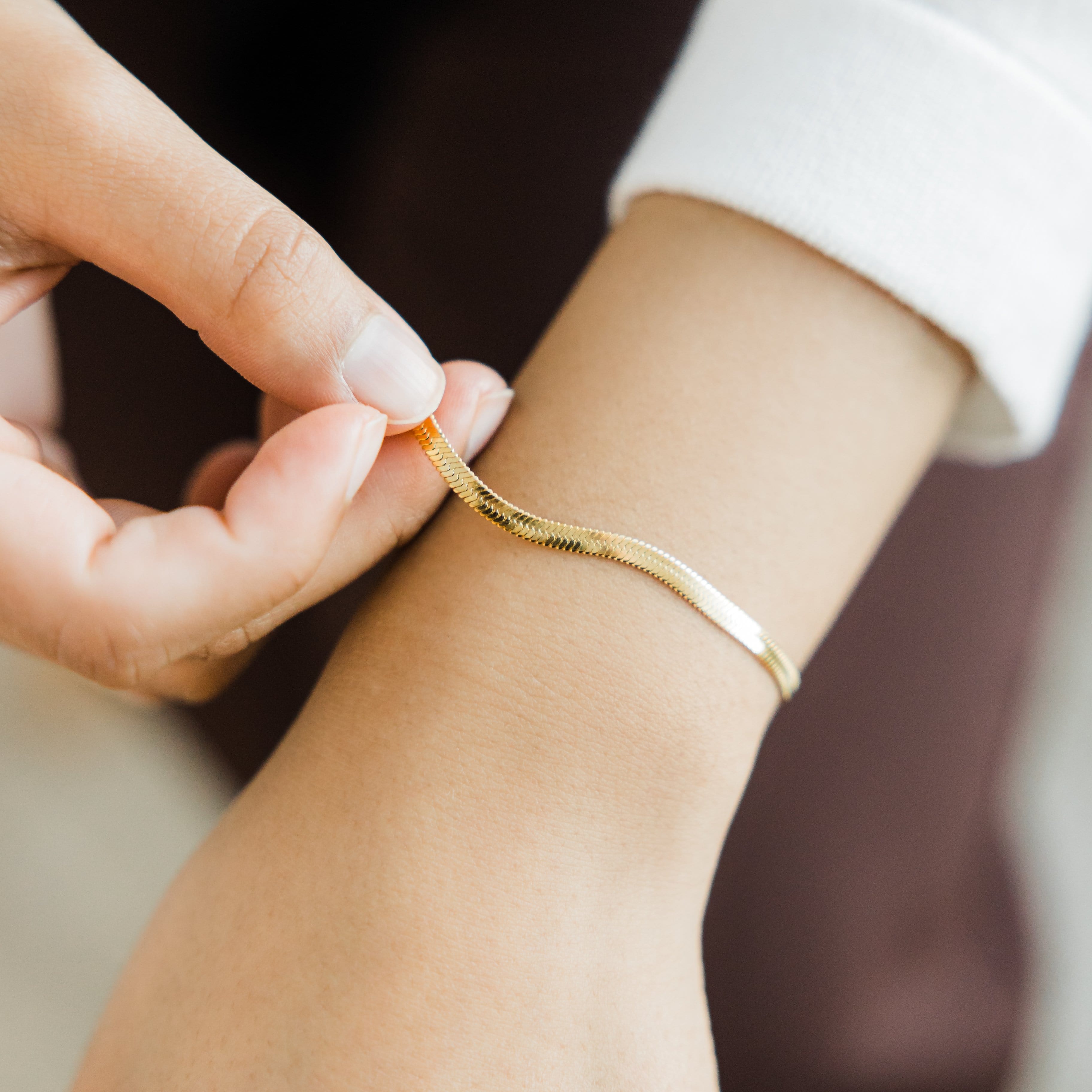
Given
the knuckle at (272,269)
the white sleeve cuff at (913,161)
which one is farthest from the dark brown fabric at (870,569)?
the knuckle at (272,269)

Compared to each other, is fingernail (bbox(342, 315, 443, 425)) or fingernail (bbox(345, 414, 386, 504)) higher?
fingernail (bbox(342, 315, 443, 425))

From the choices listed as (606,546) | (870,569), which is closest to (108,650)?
(606,546)

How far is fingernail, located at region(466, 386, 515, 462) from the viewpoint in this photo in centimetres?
58

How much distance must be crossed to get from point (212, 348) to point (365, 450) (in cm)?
14

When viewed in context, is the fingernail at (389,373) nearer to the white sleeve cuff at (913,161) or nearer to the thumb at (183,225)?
the thumb at (183,225)

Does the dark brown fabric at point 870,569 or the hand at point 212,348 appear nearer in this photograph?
the hand at point 212,348

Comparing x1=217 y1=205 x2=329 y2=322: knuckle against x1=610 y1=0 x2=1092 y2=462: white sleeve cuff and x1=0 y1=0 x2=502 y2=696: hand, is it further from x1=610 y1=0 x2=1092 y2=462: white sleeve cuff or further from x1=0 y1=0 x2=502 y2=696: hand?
x1=610 y1=0 x2=1092 y2=462: white sleeve cuff

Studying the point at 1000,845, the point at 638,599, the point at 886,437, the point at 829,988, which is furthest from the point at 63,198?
the point at 1000,845

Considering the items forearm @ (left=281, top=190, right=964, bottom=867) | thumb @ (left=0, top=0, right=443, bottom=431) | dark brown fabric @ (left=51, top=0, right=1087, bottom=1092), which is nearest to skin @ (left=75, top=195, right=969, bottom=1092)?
forearm @ (left=281, top=190, right=964, bottom=867)

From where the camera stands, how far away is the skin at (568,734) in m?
0.51

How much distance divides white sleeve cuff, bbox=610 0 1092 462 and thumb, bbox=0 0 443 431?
0.23 m

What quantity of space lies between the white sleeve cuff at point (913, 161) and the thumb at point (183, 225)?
0.23 metres

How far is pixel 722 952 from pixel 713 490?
0.64 m

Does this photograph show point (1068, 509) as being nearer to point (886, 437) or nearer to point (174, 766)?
point (886, 437)
